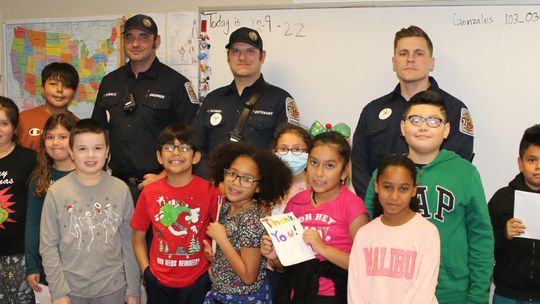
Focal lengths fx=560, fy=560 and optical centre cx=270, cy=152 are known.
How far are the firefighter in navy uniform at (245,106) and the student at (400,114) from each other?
581mm

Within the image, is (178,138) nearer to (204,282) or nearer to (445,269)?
(204,282)

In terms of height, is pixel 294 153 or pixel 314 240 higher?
pixel 294 153

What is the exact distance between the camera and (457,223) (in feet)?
9.66

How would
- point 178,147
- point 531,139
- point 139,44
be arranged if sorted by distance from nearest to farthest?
point 531,139 < point 178,147 < point 139,44

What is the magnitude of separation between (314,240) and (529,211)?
1.26m

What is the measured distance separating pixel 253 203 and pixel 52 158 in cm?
142

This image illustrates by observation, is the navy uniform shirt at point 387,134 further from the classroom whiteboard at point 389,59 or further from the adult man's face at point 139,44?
the adult man's face at point 139,44

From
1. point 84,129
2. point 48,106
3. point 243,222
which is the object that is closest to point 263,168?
point 243,222

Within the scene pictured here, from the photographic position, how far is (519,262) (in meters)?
3.14

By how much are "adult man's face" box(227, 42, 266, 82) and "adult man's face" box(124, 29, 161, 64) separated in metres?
0.66

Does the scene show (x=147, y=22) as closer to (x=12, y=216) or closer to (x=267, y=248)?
(x=12, y=216)

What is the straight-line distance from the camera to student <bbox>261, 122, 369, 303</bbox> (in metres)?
2.83

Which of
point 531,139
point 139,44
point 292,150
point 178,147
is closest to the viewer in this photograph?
point 531,139

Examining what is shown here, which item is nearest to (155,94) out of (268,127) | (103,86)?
(103,86)
